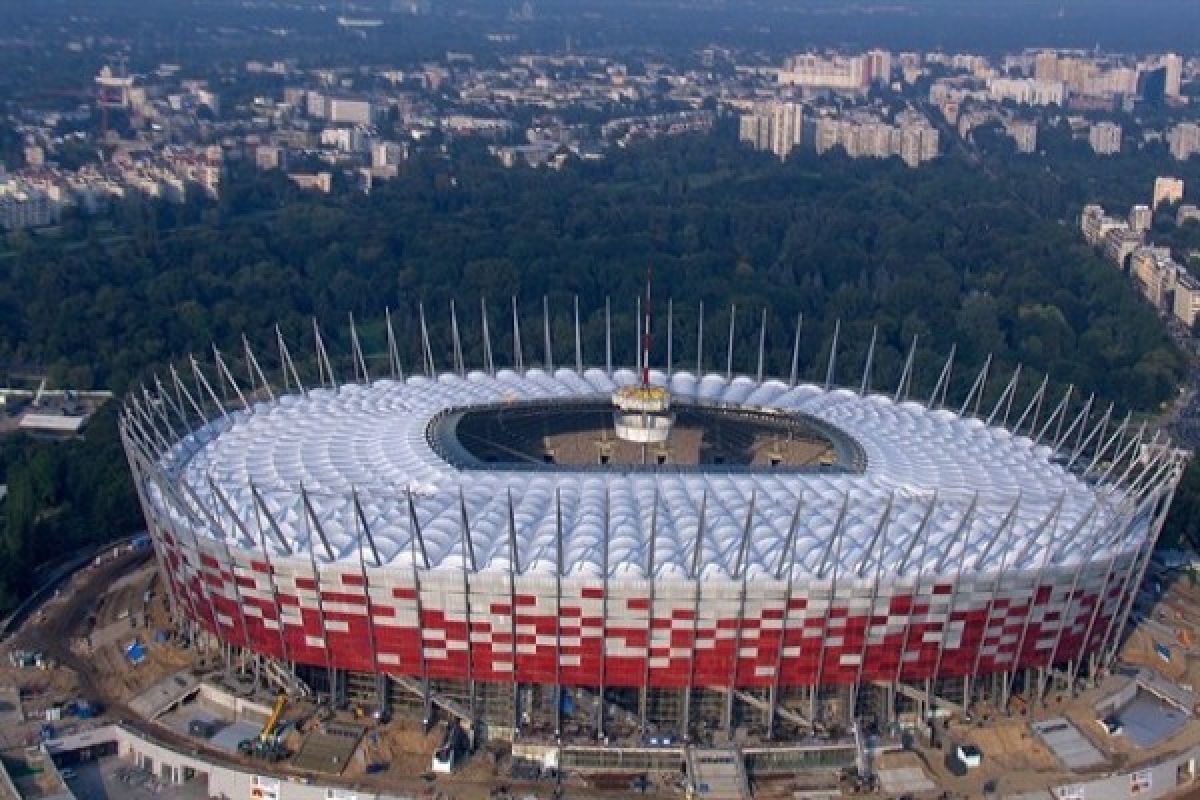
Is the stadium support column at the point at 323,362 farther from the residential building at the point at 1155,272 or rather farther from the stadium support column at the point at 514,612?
the residential building at the point at 1155,272

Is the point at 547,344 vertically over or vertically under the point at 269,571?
under

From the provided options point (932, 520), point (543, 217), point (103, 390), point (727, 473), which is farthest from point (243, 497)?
point (543, 217)

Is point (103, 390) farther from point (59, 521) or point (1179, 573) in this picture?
point (1179, 573)

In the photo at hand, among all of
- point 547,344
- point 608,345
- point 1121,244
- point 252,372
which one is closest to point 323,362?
point 252,372

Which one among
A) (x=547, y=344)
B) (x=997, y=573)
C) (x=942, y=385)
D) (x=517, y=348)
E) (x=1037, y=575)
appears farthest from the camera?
(x=942, y=385)

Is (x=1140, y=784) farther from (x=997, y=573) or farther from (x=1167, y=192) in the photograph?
(x=1167, y=192)

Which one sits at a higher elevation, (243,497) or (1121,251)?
(243,497)

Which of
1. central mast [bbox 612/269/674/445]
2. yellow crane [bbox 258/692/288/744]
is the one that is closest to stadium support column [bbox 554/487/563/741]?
yellow crane [bbox 258/692/288/744]
